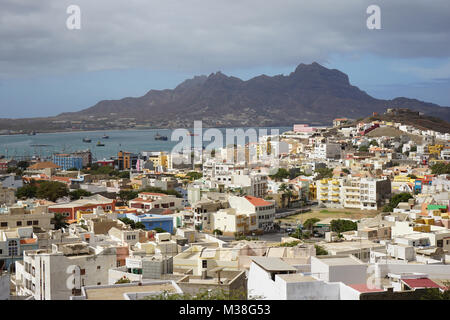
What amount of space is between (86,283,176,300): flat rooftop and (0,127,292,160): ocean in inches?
1304

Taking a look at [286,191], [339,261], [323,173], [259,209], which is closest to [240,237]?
[259,209]

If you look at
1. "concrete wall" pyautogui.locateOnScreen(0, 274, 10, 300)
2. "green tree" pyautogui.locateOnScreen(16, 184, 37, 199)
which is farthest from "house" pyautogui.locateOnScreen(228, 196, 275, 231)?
"concrete wall" pyautogui.locateOnScreen(0, 274, 10, 300)

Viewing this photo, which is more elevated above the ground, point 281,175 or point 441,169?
point 441,169

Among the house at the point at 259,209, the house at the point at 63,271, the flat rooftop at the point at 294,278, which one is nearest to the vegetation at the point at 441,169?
the house at the point at 259,209

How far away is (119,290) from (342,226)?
24.1ft

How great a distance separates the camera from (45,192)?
550 inches

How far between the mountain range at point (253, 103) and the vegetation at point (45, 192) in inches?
2555

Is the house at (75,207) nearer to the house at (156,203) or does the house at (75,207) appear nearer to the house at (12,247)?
the house at (156,203)

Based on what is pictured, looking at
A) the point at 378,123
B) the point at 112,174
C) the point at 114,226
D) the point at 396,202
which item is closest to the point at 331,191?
the point at 396,202

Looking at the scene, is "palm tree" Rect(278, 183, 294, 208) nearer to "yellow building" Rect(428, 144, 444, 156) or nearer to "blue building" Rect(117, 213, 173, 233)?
"blue building" Rect(117, 213, 173, 233)

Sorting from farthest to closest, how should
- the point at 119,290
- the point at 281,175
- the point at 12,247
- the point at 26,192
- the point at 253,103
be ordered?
the point at 253,103
the point at 281,175
the point at 26,192
the point at 12,247
the point at 119,290

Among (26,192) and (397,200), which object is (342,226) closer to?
(397,200)
